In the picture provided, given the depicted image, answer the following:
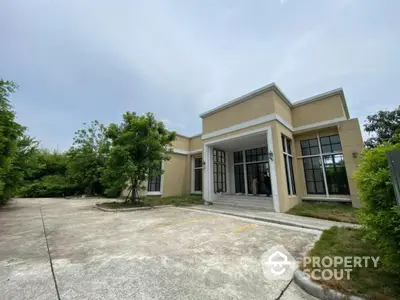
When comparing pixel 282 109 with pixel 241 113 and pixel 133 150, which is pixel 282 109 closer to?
pixel 241 113

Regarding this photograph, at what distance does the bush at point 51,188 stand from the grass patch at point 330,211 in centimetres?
1809

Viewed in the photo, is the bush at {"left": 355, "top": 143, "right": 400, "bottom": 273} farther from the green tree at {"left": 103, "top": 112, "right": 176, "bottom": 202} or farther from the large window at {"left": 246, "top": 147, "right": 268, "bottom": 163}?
the large window at {"left": 246, "top": 147, "right": 268, "bottom": 163}

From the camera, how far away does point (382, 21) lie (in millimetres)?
5387

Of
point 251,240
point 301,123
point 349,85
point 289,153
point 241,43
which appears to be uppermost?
point 241,43

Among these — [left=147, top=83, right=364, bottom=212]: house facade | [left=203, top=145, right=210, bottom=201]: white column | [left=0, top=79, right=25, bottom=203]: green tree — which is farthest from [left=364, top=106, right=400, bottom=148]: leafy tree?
Answer: [left=0, top=79, right=25, bottom=203]: green tree

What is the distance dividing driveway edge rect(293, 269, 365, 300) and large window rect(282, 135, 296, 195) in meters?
6.63

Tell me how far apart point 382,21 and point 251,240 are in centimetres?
843

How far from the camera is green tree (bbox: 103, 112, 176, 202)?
25.7 feet

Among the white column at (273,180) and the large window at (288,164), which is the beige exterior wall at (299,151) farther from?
the white column at (273,180)

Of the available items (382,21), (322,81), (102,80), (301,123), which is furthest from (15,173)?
(322,81)

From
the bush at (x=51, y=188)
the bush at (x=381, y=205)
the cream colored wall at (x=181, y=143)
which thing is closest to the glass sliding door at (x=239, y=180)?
the cream colored wall at (x=181, y=143)

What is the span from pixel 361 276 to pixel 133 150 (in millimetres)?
8704

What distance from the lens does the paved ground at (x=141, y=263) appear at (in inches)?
71.2

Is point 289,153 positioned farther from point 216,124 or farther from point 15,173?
point 15,173
